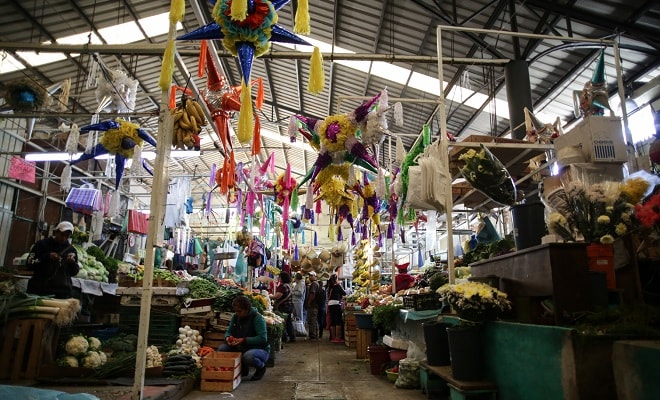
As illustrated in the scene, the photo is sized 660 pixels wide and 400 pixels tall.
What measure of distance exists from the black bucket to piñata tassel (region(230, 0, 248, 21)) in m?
2.56

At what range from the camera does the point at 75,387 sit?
156 inches

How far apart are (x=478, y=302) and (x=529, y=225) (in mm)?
700

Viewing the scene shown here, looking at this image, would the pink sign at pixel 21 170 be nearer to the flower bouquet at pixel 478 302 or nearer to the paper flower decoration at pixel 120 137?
the paper flower decoration at pixel 120 137

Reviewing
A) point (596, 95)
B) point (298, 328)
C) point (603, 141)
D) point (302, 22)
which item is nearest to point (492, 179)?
point (603, 141)

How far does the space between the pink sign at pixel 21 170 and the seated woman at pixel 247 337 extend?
21.1 feet

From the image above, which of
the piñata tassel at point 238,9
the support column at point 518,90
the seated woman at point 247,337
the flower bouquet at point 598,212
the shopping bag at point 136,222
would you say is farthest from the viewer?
the shopping bag at point 136,222

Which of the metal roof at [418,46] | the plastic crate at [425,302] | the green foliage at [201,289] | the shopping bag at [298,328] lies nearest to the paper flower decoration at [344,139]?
the metal roof at [418,46]

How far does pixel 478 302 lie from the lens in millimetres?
3145

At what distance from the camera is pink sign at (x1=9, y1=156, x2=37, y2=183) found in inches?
343

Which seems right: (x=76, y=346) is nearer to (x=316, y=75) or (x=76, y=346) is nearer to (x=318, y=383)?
(x=318, y=383)

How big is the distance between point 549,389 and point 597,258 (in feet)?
2.81

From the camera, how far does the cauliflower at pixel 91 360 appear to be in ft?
14.4

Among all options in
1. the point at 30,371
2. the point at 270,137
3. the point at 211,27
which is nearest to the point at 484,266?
the point at 211,27

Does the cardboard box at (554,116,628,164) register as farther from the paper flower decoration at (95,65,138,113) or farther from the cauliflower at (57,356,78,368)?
the cauliflower at (57,356,78,368)
